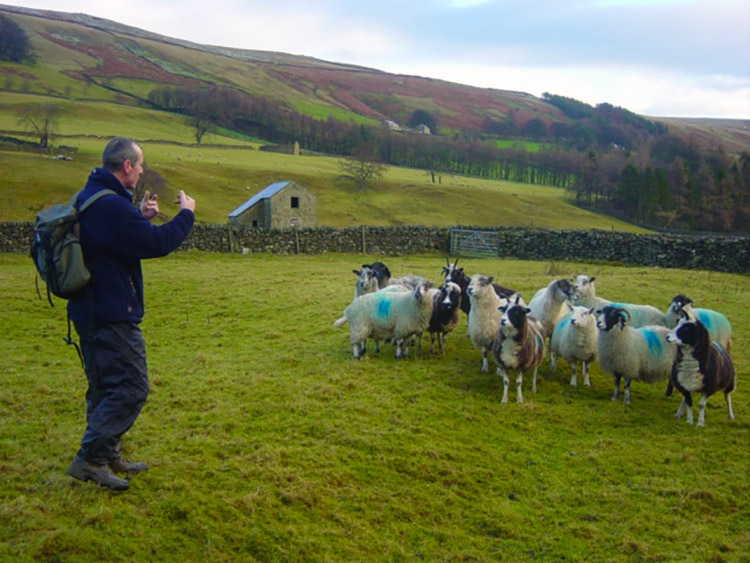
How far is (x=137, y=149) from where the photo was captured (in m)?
4.89

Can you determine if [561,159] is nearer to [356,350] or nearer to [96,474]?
[356,350]

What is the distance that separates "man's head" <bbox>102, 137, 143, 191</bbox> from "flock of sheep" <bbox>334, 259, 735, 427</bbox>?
6.22 meters

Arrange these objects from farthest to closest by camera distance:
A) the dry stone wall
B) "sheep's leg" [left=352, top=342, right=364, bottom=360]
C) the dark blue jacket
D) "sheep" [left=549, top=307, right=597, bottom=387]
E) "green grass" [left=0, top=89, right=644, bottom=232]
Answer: "green grass" [left=0, top=89, right=644, bottom=232]
the dry stone wall
"sheep's leg" [left=352, top=342, right=364, bottom=360]
"sheep" [left=549, top=307, right=597, bottom=387]
the dark blue jacket

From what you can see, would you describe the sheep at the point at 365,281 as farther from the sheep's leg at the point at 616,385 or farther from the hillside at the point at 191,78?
the hillside at the point at 191,78

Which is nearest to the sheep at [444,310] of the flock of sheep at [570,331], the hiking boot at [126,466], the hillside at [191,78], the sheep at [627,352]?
the flock of sheep at [570,331]

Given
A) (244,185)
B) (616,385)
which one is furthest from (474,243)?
(244,185)

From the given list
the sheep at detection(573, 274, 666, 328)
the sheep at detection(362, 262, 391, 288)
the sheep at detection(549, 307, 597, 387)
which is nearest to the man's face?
the sheep at detection(549, 307, 597, 387)

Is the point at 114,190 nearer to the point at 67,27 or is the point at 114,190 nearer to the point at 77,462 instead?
the point at 77,462

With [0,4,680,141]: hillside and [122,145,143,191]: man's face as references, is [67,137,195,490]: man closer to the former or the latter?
[122,145,143,191]: man's face

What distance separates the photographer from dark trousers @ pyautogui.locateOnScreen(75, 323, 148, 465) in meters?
4.71

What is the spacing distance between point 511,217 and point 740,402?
5317 centimetres

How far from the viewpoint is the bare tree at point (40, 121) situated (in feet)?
198

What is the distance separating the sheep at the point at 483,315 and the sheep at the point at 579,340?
4.14 feet

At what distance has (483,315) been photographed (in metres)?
10.6
